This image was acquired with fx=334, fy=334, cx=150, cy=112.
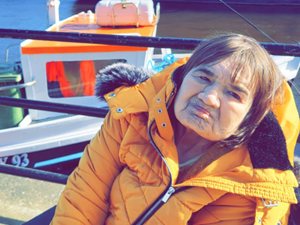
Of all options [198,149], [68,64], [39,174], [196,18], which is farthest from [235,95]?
[196,18]

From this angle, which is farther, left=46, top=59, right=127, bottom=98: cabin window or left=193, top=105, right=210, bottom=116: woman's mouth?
left=46, top=59, right=127, bottom=98: cabin window

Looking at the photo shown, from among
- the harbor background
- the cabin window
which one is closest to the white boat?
the cabin window

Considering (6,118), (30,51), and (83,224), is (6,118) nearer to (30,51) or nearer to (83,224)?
(30,51)

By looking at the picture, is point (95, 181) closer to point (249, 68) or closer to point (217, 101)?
point (217, 101)

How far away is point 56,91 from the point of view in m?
4.41

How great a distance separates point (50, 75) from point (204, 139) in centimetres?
328

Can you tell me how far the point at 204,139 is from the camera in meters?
1.41

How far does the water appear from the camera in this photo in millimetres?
17078

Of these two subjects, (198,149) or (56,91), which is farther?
(56,91)

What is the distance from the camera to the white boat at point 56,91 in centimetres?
414

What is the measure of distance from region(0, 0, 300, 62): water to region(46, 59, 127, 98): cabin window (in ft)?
41.0

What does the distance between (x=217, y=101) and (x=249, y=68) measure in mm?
165

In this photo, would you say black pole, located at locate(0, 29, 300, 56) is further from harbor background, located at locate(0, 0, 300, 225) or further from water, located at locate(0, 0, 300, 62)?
water, located at locate(0, 0, 300, 62)

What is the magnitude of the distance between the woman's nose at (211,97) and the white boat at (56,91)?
10.1 feet
